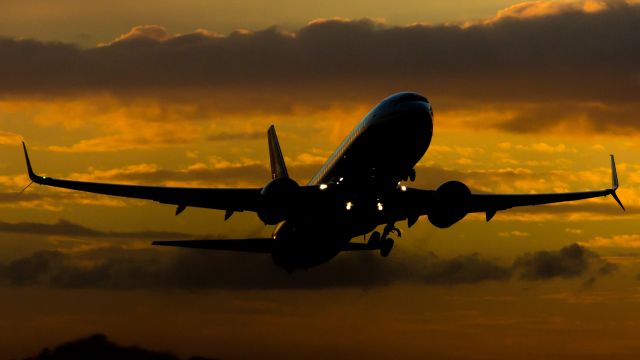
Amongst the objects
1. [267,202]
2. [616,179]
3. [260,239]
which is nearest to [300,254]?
[260,239]

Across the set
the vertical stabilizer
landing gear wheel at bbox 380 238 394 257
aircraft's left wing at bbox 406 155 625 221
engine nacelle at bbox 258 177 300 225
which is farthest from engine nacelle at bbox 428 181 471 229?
the vertical stabilizer

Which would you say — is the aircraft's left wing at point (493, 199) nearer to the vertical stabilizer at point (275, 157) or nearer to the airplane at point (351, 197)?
the airplane at point (351, 197)

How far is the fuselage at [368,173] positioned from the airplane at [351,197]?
6cm

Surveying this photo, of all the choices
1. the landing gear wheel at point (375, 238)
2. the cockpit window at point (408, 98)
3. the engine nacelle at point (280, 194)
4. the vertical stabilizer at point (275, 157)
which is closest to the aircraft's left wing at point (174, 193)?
the engine nacelle at point (280, 194)

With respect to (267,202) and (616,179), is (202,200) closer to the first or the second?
(267,202)

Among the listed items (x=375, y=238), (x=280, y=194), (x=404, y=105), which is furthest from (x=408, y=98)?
(x=375, y=238)

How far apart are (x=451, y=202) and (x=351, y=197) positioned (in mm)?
8004

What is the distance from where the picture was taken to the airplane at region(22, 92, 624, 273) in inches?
2879

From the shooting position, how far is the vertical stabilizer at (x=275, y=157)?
113575 mm

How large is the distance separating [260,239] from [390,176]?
1656cm

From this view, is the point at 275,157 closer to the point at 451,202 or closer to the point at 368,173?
the point at 451,202

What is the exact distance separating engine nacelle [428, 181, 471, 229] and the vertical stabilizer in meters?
34.5

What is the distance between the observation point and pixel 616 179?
91.1 metres

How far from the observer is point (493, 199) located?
283ft
